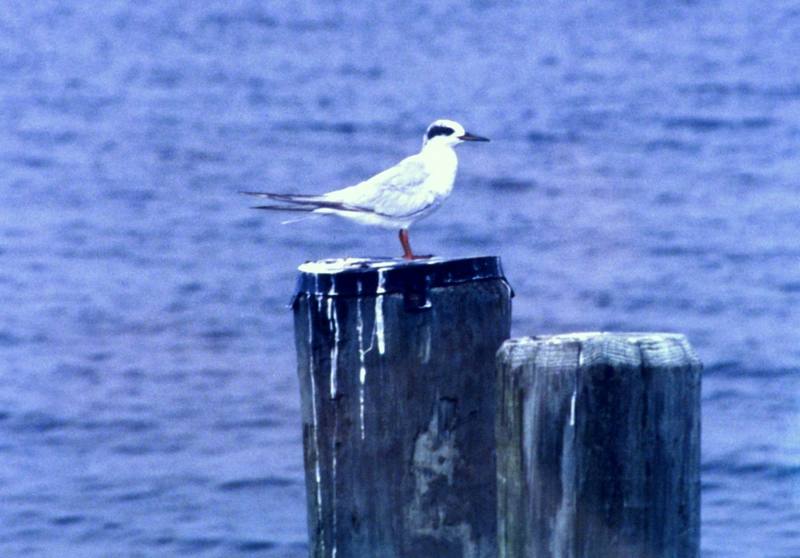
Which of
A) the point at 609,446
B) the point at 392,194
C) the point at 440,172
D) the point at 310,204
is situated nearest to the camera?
the point at 609,446

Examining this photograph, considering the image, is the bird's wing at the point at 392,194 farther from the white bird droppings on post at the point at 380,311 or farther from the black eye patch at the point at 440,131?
the white bird droppings on post at the point at 380,311

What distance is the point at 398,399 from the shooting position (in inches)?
145

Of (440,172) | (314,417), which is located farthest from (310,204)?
(314,417)

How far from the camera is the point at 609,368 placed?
10.0ft

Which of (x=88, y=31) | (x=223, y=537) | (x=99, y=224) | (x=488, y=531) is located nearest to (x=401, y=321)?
(x=488, y=531)

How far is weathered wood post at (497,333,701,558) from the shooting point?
3.05 meters

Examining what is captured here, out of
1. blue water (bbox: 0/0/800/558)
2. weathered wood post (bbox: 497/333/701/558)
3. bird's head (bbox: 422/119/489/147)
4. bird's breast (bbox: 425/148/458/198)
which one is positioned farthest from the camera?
Result: blue water (bbox: 0/0/800/558)

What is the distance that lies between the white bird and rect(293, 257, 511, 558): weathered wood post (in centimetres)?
133

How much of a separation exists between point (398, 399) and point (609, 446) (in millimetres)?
729

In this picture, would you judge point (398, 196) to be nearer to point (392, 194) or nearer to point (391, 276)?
point (392, 194)

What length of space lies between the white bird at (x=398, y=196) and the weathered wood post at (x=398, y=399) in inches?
52.5

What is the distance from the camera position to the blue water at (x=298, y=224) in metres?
9.49

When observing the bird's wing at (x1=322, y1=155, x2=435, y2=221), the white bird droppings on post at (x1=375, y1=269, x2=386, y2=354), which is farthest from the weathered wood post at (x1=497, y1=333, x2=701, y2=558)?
the bird's wing at (x1=322, y1=155, x2=435, y2=221)

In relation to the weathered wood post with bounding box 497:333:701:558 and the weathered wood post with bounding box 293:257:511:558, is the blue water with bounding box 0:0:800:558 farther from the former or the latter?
the weathered wood post with bounding box 497:333:701:558
